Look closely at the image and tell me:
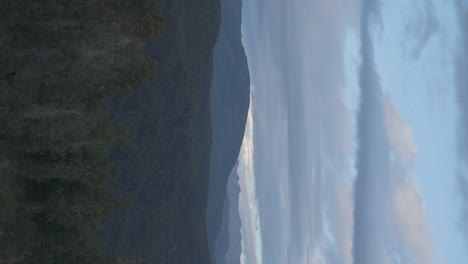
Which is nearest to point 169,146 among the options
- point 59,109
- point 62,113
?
point 59,109

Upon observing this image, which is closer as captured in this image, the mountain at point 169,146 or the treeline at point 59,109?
the treeline at point 59,109

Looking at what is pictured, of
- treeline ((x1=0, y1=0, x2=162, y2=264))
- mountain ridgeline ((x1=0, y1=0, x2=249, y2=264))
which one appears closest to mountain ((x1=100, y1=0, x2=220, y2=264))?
mountain ridgeline ((x1=0, y1=0, x2=249, y2=264))

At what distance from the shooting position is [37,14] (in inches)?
A: 2029

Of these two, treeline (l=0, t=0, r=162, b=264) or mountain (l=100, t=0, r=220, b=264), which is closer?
treeline (l=0, t=0, r=162, b=264)

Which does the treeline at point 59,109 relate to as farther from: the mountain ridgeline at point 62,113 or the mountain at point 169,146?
the mountain at point 169,146

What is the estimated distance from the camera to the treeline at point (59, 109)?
51.1 m

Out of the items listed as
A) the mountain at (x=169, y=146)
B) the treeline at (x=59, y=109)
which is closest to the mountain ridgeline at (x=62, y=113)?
the treeline at (x=59, y=109)

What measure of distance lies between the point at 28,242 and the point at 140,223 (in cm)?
9408

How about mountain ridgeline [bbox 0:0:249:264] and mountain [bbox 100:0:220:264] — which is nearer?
mountain ridgeline [bbox 0:0:249:264]

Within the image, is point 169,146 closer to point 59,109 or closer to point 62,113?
point 59,109

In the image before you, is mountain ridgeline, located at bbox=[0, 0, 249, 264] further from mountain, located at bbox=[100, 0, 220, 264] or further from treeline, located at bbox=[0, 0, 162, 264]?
mountain, located at bbox=[100, 0, 220, 264]

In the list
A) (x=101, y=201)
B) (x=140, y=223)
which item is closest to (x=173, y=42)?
(x=140, y=223)

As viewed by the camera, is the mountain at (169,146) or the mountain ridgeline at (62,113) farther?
the mountain at (169,146)

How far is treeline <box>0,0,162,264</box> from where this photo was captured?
51.1 m
